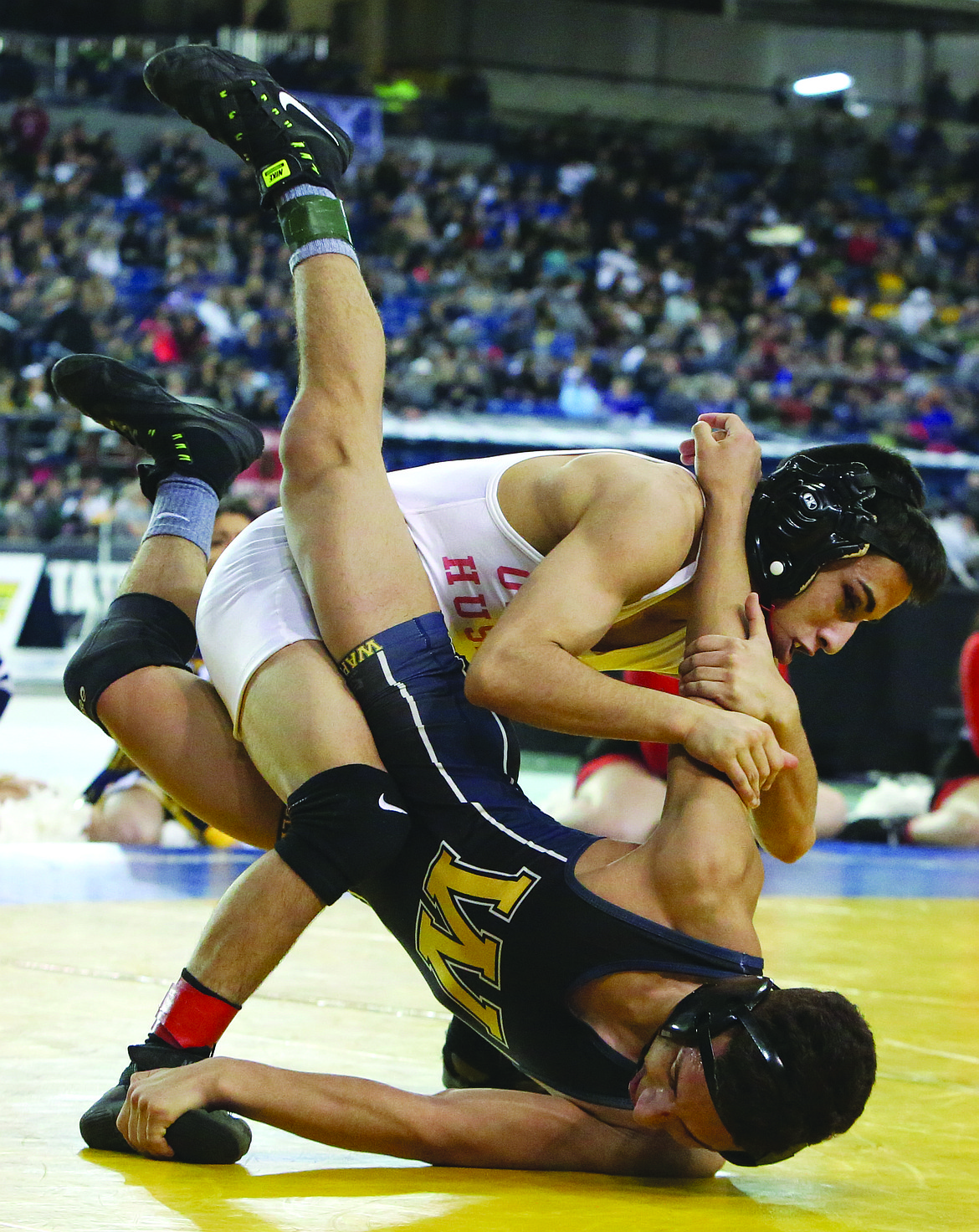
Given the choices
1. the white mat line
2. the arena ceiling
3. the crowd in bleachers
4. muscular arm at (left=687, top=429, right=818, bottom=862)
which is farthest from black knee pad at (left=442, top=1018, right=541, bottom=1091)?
the arena ceiling

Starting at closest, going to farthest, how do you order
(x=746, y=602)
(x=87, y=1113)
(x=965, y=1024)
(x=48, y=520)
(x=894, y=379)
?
(x=87, y=1113) → (x=746, y=602) → (x=965, y=1024) → (x=48, y=520) → (x=894, y=379)

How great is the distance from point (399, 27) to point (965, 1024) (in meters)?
20.0

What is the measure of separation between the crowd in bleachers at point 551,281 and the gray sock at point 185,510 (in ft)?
24.8

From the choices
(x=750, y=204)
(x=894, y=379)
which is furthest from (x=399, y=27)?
(x=894, y=379)

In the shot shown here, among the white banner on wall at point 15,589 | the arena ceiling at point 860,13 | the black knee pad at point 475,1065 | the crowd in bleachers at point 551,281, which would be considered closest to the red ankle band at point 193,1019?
the black knee pad at point 475,1065

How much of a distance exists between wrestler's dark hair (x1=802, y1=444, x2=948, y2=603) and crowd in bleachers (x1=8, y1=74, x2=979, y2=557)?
8.43 metres

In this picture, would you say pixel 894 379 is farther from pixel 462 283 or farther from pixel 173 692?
pixel 173 692

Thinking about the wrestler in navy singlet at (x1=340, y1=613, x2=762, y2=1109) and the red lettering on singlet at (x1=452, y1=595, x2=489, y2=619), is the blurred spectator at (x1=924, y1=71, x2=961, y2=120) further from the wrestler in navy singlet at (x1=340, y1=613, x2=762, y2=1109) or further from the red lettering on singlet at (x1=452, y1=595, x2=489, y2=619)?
the wrestler in navy singlet at (x1=340, y1=613, x2=762, y2=1109)

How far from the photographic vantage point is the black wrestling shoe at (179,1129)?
1841mm

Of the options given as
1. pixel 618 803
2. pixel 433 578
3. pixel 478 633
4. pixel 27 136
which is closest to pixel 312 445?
pixel 433 578

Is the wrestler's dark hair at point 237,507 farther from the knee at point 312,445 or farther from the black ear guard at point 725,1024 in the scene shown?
the black ear guard at point 725,1024

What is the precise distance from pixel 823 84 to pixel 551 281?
7.24 metres

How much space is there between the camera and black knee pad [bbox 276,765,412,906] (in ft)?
6.44

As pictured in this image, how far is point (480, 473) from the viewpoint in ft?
8.05
